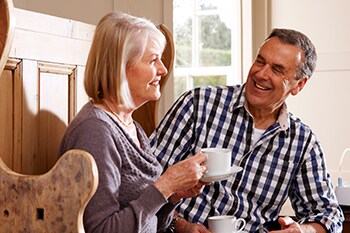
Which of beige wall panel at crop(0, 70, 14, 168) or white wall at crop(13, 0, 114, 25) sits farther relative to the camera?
white wall at crop(13, 0, 114, 25)

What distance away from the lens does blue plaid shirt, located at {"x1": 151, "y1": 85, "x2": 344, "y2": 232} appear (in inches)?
78.7

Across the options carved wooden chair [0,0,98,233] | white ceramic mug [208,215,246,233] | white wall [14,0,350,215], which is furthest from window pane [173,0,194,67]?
carved wooden chair [0,0,98,233]

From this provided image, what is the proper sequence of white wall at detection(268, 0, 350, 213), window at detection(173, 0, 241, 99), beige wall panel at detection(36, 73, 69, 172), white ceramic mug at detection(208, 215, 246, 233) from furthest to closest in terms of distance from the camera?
window at detection(173, 0, 241, 99) → white wall at detection(268, 0, 350, 213) → white ceramic mug at detection(208, 215, 246, 233) → beige wall panel at detection(36, 73, 69, 172)

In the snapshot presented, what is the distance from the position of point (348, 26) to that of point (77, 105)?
3314mm

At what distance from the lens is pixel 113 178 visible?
1361mm

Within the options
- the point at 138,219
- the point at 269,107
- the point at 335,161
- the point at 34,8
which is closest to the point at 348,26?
the point at 335,161

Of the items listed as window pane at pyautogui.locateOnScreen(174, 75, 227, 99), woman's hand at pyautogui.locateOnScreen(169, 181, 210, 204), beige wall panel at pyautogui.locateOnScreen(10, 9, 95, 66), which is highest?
beige wall panel at pyautogui.locateOnScreen(10, 9, 95, 66)

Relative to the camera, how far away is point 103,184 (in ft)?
4.37

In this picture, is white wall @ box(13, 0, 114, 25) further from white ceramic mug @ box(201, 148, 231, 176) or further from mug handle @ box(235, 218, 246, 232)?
mug handle @ box(235, 218, 246, 232)

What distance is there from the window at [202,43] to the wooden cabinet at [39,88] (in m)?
3.49

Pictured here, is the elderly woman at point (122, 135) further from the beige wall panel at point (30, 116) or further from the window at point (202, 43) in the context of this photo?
the window at point (202, 43)

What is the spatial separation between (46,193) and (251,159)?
40.2 inches

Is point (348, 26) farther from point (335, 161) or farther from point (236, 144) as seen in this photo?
point (236, 144)

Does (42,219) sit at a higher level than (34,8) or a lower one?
lower
